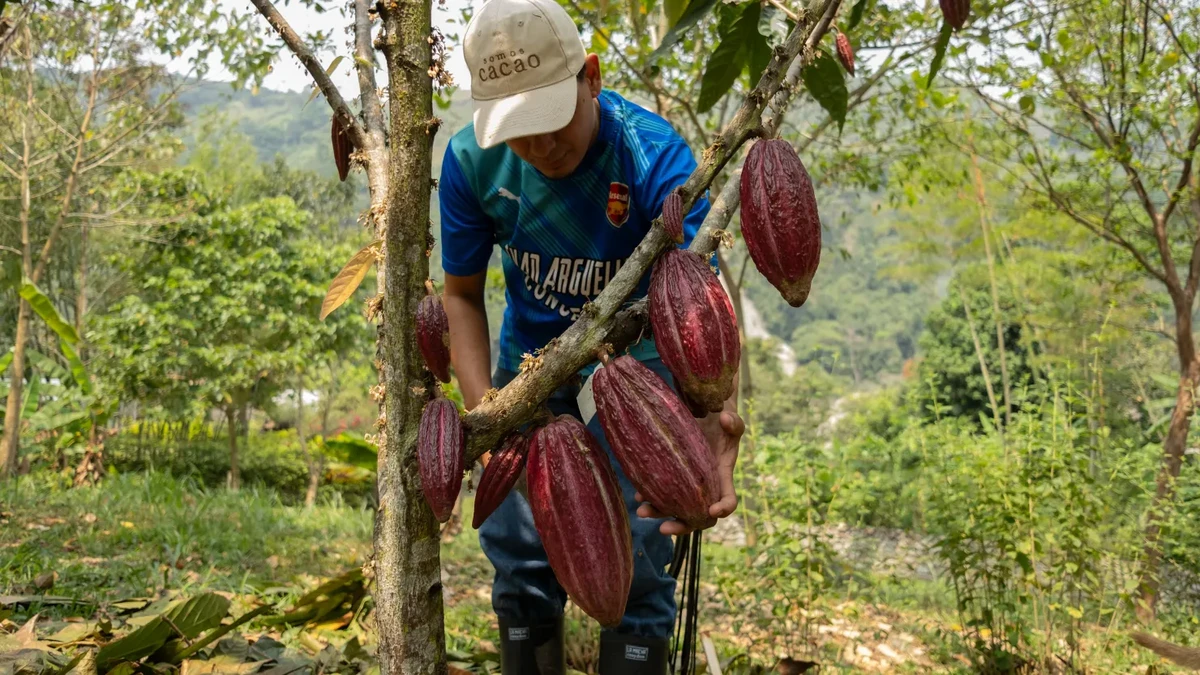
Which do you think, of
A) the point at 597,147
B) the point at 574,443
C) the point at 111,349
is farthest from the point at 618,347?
the point at 111,349

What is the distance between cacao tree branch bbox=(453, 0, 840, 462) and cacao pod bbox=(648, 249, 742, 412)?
31 mm

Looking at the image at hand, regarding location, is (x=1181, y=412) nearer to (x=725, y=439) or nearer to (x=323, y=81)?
(x=725, y=439)

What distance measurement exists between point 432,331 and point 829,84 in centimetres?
61

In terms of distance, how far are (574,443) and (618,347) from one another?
4.0 inches

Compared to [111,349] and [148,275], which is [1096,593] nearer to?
[111,349]

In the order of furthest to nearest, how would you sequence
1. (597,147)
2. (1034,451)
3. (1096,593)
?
(1034,451) < (1096,593) < (597,147)

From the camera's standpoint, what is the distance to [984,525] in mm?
2830

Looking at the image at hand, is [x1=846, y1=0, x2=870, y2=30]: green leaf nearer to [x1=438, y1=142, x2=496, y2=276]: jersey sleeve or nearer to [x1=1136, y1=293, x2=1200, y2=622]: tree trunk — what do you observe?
[x1=438, y1=142, x2=496, y2=276]: jersey sleeve

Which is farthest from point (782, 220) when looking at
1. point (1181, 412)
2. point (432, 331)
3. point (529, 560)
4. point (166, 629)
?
point (1181, 412)

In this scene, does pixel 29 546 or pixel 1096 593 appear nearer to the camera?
pixel 1096 593

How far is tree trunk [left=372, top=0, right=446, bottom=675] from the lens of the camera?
2.35 ft

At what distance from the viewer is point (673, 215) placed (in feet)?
2.21

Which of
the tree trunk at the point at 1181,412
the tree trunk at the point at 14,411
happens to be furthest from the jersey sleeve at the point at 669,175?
the tree trunk at the point at 14,411

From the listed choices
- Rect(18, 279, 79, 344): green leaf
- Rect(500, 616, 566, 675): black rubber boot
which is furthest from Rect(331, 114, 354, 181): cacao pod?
Rect(18, 279, 79, 344): green leaf
